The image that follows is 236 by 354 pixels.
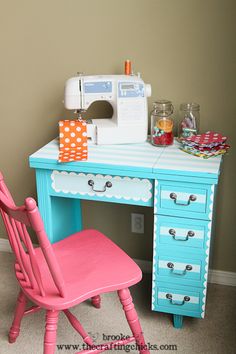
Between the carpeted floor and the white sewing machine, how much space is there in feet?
2.68

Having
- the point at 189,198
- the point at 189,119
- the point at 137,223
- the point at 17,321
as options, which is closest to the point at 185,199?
the point at 189,198

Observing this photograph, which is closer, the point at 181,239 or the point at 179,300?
the point at 181,239

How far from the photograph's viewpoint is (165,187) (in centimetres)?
190

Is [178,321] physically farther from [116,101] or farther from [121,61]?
[121,61]

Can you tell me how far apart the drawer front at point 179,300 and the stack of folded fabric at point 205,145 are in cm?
57

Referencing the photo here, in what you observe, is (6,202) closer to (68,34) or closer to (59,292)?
(59,292)

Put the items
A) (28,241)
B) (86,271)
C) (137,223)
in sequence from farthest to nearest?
(137,223)
(86,271)
(28,241)

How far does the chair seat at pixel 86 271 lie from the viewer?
5.34 ft

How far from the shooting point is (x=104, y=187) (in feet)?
6.52

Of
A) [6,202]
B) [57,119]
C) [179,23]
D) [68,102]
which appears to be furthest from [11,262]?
[179,23]

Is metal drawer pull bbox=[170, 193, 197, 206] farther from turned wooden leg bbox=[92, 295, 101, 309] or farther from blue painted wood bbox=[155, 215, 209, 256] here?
turned wooden leg bbox=[92, 295, 101, 309]

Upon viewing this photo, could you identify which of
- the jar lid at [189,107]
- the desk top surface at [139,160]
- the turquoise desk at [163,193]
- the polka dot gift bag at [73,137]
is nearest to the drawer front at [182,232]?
the turquoise desk at [163,193]

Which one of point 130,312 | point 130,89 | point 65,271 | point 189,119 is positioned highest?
point 130,89

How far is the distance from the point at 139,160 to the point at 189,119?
35 centimetres
